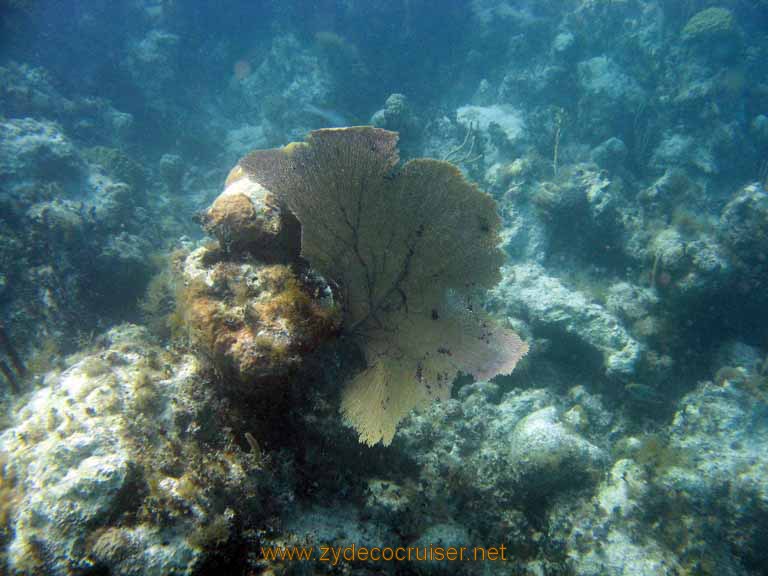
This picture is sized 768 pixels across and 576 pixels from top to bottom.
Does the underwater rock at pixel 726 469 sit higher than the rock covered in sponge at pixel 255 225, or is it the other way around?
the rock covered in sponge at pixel 255 225

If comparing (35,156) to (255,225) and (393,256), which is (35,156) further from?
(393,256)

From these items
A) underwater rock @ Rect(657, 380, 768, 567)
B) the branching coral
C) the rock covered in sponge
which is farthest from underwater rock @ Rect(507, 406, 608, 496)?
the rock covered in sponge

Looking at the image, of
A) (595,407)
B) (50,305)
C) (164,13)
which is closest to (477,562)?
(595,407)

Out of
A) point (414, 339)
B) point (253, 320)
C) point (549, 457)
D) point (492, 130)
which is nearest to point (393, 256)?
point (414, 339)

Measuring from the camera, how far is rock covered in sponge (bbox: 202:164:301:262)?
3.16 metres

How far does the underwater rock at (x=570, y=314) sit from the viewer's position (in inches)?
225

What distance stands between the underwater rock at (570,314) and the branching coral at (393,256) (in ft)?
10.0

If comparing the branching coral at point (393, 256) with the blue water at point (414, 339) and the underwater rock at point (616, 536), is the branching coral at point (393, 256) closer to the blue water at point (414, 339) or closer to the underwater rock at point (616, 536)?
the blue water at point (414, 339)

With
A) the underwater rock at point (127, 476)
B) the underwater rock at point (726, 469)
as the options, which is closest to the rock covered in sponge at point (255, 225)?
the underwater rock at point (127, 476)

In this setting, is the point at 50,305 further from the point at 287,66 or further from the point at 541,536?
the point at 287,66

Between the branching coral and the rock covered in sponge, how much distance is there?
295 mm

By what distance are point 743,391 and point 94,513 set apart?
288 inches

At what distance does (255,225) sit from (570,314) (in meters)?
5.06

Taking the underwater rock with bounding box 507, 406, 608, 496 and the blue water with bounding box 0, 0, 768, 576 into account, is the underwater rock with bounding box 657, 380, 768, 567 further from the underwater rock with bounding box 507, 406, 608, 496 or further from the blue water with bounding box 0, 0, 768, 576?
the underwater rock with bounding box 507, 406, 608, 496
